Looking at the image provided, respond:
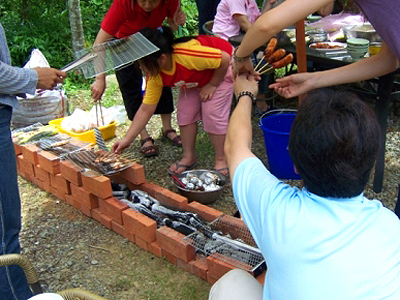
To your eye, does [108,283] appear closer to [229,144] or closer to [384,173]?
[229,144]

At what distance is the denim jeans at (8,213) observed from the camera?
7.37 ft

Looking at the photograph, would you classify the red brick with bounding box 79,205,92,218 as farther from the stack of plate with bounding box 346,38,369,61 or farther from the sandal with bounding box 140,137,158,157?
the stack of plate with bounding box 346,38,369,61

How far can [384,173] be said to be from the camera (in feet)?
13.8

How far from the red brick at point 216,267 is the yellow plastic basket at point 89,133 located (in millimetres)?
2512

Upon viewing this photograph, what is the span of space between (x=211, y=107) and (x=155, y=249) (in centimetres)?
150

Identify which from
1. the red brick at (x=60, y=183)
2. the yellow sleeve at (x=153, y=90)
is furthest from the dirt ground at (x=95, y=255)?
the yellow sleeve at (x=153, y=90)

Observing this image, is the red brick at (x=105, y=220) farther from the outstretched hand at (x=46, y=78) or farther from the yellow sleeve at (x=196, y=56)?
the yellow sleeve at (x=196, y=56)

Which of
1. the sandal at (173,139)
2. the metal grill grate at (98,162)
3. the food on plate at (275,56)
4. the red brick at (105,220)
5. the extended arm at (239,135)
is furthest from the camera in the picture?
the sandal at (173,139)

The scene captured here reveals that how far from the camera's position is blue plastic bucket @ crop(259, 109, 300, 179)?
12.5ft

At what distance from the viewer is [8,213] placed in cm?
229

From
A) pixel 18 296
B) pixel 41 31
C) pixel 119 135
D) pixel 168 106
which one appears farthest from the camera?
pixel 41 31

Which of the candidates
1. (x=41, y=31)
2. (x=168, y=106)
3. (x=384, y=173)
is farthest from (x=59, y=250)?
(x=41, y=31)

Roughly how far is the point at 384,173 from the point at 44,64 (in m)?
4.31

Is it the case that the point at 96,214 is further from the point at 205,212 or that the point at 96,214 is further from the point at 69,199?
the point at 205,212
